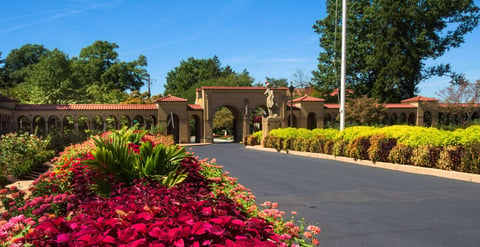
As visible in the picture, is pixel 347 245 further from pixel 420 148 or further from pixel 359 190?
pixel 420 148

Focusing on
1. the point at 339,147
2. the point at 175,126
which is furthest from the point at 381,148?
the point at 175,126

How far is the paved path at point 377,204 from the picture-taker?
450 centimetres

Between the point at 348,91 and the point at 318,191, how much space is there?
3752 centimetres

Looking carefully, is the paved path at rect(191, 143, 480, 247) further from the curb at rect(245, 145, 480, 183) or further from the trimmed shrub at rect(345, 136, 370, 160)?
the trimmed shrub at rect(345, 136, 370, 160)

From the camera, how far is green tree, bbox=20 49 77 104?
41.6m

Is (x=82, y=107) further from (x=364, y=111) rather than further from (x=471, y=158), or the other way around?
(x=471, y=158)

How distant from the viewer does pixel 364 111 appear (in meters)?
34.9

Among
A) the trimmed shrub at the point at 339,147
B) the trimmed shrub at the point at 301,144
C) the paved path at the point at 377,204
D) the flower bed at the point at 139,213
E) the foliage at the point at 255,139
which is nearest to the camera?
the flower bed at the point at 139,213

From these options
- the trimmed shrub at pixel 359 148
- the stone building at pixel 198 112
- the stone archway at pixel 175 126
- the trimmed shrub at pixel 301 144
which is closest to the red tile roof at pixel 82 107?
the stone building at pixel 198 112

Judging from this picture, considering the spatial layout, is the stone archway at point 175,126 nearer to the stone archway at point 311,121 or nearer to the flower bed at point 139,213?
the stone archway at point 311,121

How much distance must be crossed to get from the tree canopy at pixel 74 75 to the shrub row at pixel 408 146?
36555mm

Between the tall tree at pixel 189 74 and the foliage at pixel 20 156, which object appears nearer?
the foliage at pixel 20 156

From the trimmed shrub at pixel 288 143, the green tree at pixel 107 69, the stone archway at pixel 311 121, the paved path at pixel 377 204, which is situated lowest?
the paved path at pixel 377 204

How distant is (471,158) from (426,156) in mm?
1308
